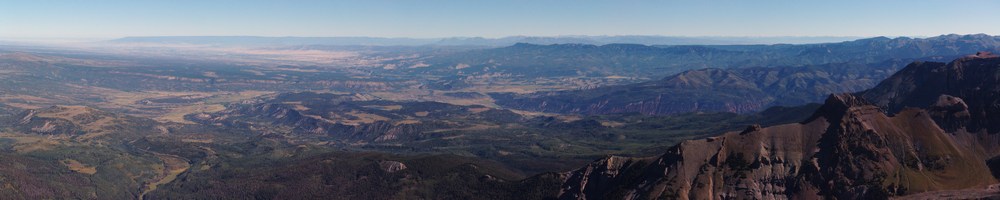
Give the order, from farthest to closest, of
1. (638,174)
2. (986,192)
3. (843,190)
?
(638,174)
(843,190)
(986,192)

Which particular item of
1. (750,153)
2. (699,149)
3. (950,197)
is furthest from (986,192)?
(699,149)

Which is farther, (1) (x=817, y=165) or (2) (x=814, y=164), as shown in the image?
(1) (x=817, y=165)

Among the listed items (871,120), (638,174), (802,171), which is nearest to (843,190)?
(802,171)

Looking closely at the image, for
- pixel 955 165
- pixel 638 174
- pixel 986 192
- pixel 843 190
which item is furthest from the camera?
pixel 638 174

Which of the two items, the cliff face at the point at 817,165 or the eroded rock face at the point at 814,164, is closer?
the cliff face at the point at 817,165

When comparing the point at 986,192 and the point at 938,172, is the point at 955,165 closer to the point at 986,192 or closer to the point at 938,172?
the point at 938,172

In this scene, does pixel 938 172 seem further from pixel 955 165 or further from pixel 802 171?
pixel 802 171

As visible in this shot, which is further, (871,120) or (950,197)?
(871,120)

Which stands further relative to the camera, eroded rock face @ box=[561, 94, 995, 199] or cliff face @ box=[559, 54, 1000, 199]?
eroded rock face @ box=[561, 94, 995, 199]

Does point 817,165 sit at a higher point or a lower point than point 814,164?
lower

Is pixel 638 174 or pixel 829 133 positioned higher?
pixel 829 133
